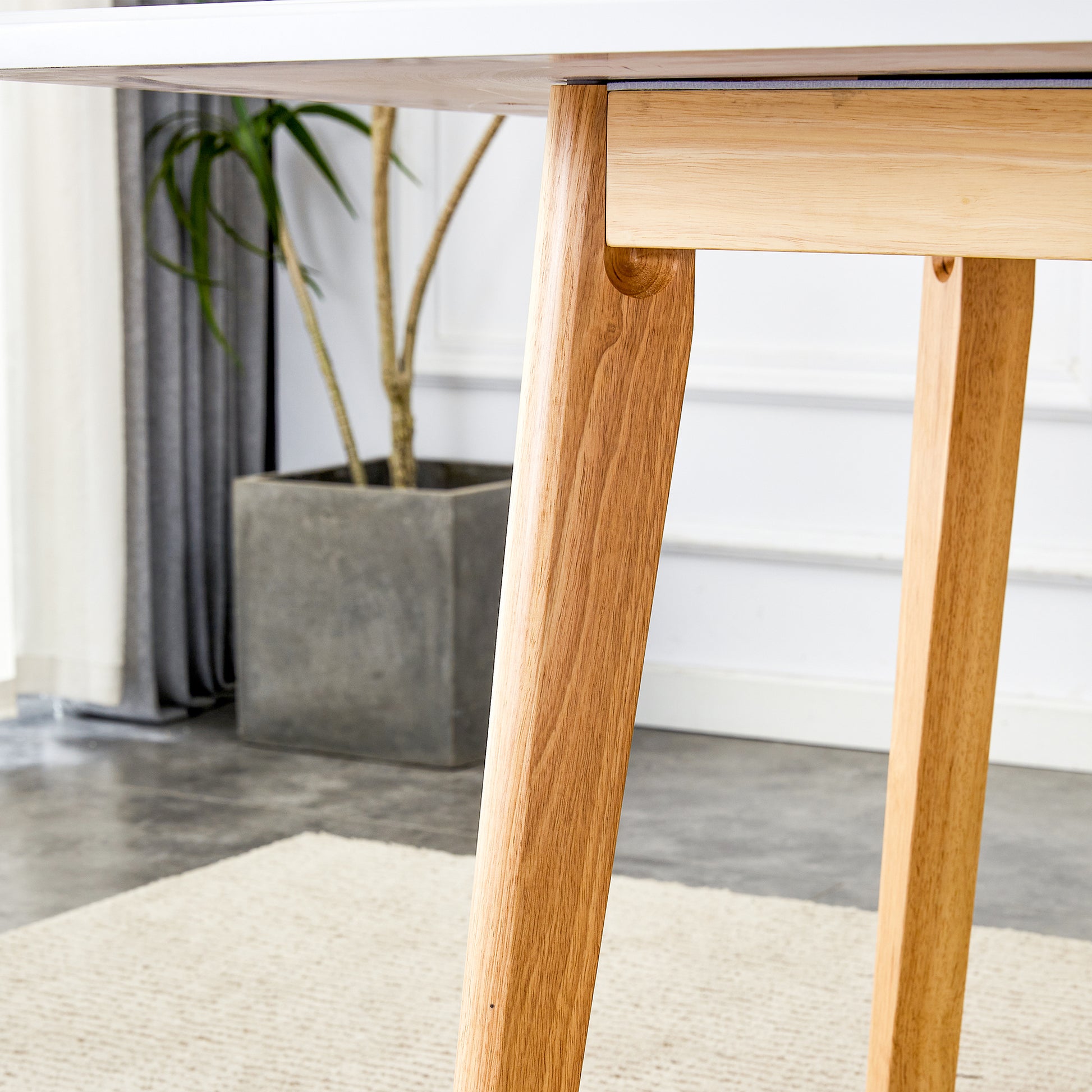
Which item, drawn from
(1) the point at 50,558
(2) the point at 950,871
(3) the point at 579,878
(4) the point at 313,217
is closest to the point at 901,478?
(4) the point at 313,217

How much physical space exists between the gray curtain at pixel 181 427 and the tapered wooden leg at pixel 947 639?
156 cm

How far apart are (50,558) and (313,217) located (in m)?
0.67

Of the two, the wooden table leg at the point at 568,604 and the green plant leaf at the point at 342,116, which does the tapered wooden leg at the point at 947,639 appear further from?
the green plant leaf at the point at 342,116

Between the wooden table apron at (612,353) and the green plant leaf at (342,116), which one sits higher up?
the green plant leaf at (342,116)

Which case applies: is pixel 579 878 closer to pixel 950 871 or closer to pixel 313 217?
pixel 950 871

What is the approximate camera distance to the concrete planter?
76.1 inches

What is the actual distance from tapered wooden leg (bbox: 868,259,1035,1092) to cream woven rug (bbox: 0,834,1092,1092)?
12.2 inches

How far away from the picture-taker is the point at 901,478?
2066 mm

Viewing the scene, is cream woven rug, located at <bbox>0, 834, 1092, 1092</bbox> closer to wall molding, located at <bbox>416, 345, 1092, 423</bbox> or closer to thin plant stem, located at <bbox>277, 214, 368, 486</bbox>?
thin plant stem, located at <bbox>277, 214, 368, 486</bbox>

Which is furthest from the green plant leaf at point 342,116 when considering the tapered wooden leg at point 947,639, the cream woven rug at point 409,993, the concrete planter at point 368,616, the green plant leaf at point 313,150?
the tapered wooden leg at point 947,639

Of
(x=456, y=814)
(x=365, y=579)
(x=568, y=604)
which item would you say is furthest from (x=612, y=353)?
(x=365, y=579)

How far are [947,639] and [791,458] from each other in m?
1.42

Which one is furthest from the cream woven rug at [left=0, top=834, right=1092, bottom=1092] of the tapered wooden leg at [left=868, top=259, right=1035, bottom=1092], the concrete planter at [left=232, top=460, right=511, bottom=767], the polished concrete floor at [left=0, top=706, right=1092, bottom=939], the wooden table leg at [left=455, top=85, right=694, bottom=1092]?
the wooden table leg at [left=455, top=85, right=694, bottom=1092]

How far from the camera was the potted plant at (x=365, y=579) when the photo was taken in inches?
76.2
